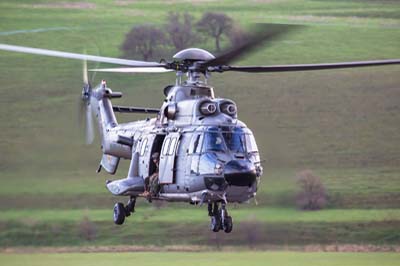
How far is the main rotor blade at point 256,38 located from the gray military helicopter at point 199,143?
21 millimetres

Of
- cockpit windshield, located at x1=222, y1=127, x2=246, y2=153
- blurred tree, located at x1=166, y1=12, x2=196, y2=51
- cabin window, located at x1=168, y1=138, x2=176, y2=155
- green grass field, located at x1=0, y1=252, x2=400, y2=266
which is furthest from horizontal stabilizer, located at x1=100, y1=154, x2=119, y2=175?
blurred tree, located at x1=166, y1=12, x2=196, y2=51

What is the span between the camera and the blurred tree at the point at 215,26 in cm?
6498

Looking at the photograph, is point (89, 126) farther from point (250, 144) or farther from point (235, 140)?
point (250, 144)

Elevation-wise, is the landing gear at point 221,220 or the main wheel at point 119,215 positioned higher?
the main wheel at point 119,215

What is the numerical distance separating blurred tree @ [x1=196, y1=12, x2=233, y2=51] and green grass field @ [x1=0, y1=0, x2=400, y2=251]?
1.40m

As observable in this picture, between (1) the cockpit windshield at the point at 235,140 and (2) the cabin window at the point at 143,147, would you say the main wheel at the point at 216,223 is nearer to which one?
(1) the cockpit windshield at the point at 235,140

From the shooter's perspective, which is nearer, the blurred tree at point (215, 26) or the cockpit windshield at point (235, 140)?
the cockpit windshield at point (235, 140)

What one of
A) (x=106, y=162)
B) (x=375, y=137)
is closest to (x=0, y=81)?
(x=375, y=137)

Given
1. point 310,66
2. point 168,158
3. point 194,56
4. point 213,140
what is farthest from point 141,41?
point 310,66

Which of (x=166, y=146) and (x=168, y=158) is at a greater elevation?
(x=166, y=146)

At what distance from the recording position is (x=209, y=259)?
48062 millimetres

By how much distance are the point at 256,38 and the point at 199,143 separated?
9.15 ft

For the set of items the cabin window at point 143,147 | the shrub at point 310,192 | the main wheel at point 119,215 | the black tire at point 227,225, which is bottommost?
the black tire at point 227,225

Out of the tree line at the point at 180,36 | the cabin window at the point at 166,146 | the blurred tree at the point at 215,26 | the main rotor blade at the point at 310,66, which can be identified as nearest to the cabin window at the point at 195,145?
the cabin window at the point at 166,146
